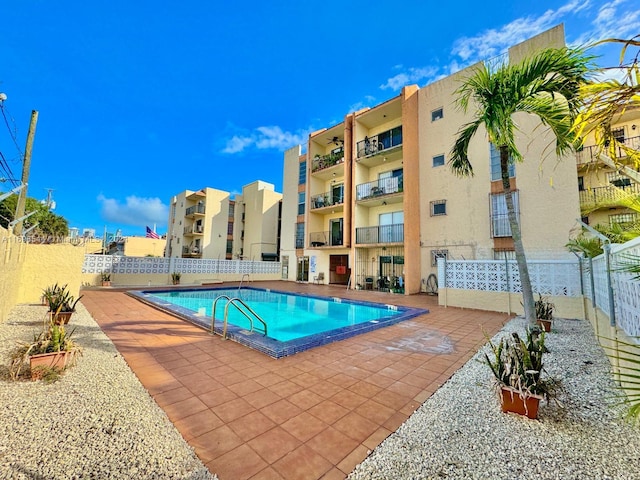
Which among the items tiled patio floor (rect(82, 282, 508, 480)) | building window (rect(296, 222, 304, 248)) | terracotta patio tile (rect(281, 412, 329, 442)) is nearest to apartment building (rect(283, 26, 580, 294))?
building window (rect(296, 222, 304, 248))

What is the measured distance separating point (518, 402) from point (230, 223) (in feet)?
105

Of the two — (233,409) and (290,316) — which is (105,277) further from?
(233,409)

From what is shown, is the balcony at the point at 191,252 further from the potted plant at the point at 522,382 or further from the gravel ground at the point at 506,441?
the potted plant at the point at 522,382

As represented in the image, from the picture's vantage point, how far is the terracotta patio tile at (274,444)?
2176 millimetres

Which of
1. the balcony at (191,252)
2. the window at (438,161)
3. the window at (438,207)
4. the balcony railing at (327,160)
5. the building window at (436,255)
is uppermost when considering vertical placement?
the balcony railing at (327,160)

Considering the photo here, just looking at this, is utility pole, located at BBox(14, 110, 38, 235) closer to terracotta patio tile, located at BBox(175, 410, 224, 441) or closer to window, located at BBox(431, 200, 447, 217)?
terracotta patio tile, located at BBox(175, 410, 224, 441)

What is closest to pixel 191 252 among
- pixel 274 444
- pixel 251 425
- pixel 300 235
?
pixel 300 235

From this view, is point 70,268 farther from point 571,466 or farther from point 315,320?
point 571,466

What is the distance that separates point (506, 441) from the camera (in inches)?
92.0

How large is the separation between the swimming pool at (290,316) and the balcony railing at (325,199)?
8087 millimetres

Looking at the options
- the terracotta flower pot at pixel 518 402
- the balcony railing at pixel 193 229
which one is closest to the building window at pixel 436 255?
the terracotta flower pot at pixel 518 402

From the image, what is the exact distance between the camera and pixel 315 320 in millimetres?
8883

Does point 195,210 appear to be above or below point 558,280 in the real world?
above

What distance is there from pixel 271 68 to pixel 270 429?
22.3 meters
